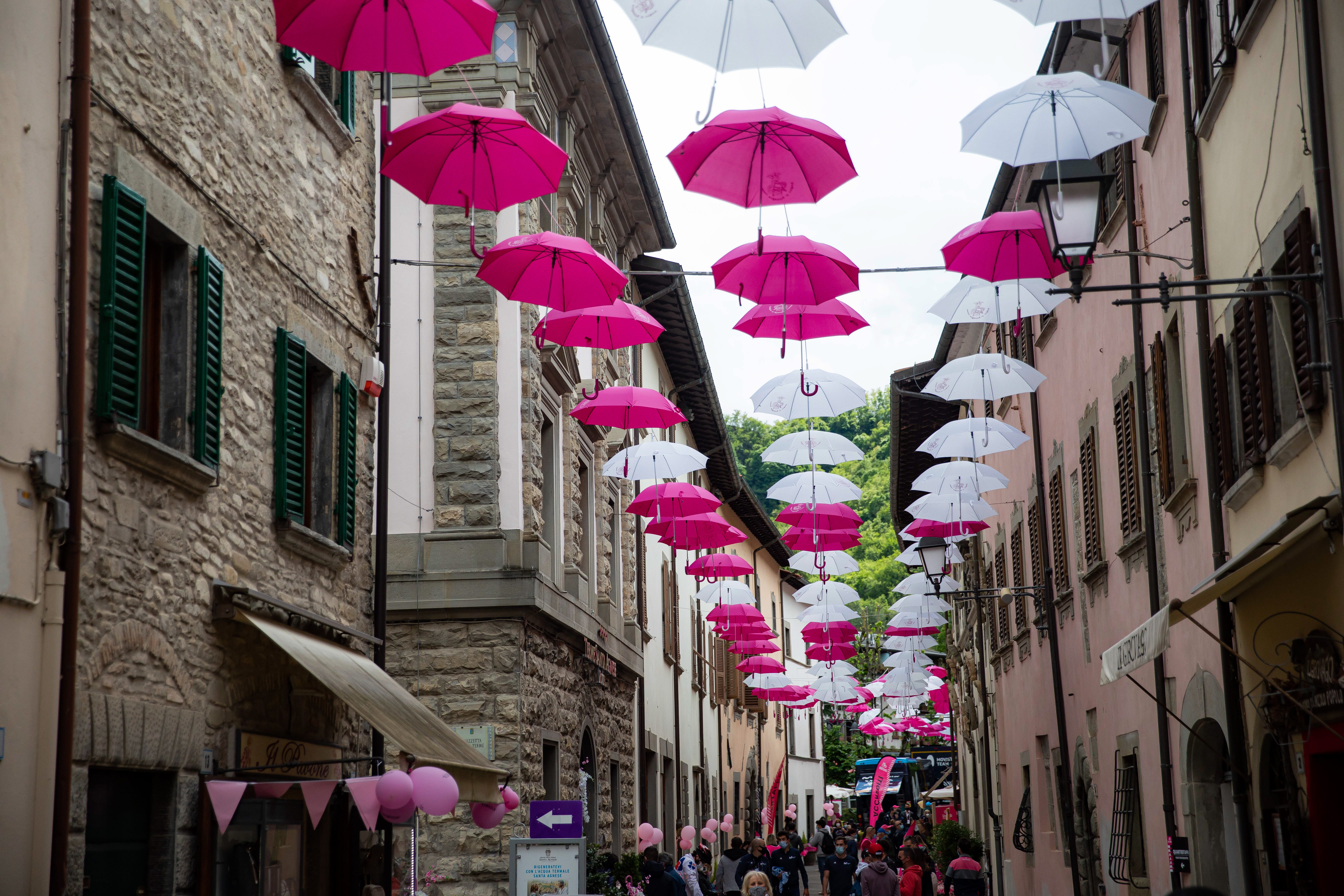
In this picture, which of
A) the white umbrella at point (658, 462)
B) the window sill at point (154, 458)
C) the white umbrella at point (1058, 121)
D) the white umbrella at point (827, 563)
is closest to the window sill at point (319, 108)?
the window sill at point (154, 458)

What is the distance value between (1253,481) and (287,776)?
22.9 ft

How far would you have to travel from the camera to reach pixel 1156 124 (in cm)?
1172

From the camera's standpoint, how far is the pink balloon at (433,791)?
28.5 feet

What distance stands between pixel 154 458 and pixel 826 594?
22383 millimetres

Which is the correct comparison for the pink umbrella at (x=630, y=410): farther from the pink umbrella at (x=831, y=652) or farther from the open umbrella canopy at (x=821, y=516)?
the pink umbrella at (x=831, y=652)

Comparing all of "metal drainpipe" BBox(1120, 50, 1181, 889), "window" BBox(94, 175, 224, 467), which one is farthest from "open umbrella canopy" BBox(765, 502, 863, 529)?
"window" BBox(94, 175, 224, 467)

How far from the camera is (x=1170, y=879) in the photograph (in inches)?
470

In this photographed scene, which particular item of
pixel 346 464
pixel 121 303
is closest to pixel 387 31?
pixel 121 303

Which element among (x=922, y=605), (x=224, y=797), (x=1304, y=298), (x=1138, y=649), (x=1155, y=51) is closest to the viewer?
(x=1304, y=298)

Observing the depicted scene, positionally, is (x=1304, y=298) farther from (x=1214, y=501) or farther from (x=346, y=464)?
(x=346, y=464)

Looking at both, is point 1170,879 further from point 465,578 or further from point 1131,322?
point 465,578

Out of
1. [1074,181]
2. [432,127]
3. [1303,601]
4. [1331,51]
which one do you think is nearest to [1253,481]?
[1303,601]

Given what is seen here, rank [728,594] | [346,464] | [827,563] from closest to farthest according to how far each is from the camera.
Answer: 1. [346,464]
2. [827,563]
3. [728,594]

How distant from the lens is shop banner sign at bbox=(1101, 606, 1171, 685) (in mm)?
8195
